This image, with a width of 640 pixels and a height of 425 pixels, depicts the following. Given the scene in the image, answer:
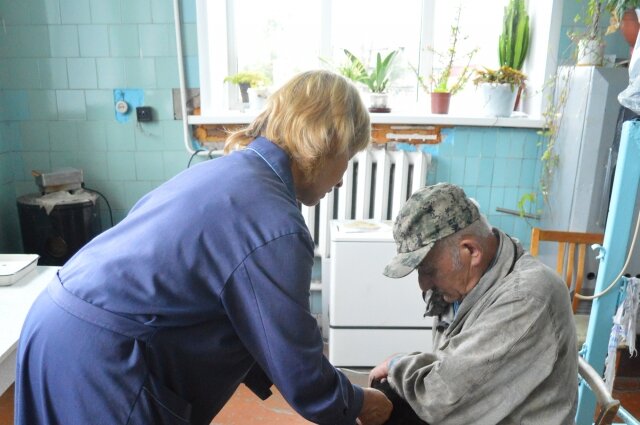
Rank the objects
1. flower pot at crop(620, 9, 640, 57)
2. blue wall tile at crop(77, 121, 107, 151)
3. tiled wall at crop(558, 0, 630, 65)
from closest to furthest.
Answer: flower pot at crop(620, 9, 640, 57) < tiled wall at crop(558, 0, 630, 65) < blue wall tile at crop(77, 121, 107, 151)

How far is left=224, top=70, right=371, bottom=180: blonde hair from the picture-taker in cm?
110

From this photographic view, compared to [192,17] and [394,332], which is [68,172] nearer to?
[192,17]

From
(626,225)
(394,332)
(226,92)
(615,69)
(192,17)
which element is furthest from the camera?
(226,92)

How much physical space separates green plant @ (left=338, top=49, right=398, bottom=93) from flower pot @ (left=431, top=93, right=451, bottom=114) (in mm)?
307

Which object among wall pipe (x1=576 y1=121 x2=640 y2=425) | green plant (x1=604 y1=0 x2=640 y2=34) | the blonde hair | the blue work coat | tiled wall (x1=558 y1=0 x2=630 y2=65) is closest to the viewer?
the blue work coat

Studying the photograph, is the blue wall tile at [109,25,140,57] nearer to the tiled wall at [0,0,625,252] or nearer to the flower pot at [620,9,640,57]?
the tiled wall at [0,0,625,252]

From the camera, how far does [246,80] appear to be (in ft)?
10.2

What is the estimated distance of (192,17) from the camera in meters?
2.86

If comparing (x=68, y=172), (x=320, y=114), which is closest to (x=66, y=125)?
(x=68, y=172)

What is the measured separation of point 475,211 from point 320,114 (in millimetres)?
435

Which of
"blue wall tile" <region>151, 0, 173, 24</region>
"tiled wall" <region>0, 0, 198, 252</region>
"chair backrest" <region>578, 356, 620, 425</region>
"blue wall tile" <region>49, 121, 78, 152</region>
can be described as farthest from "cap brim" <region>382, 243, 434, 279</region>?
"blue wall tile" <region>49, 121, 78, 152</region>

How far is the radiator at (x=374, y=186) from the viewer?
295 cm

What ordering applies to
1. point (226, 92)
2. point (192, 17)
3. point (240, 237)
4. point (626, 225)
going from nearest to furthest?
1. point (240, 237)
2. point (626, 225)
3. point (192, 17)
4. point (226, 92)

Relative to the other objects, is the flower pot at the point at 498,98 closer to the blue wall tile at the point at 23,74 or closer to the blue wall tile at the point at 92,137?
the blue wall tile at the point at 92,137
